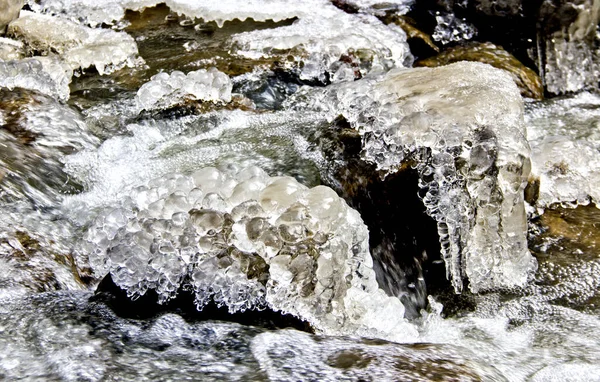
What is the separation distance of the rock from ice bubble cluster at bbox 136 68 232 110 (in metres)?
1.84

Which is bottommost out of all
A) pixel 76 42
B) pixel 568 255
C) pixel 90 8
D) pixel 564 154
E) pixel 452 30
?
pixel 568 255

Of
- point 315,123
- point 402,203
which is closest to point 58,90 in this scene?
point 315,123

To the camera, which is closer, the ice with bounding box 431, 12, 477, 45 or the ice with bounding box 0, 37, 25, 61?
the ice with bounding box 0, 37, 25, 61

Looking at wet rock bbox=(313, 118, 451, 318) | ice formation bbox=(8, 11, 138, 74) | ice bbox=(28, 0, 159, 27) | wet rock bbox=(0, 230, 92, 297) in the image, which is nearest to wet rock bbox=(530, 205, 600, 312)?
wet rock bbox=(313, 118, 451, 318)

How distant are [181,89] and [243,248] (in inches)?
87.6

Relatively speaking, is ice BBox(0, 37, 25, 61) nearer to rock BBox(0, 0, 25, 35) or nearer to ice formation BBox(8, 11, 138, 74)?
ice formation BBox(8, 11, 138, 74)

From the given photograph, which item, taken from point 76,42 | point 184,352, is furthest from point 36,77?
point 184,352

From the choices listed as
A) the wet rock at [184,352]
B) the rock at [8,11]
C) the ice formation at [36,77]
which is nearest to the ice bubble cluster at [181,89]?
the ice formation at [36,77]

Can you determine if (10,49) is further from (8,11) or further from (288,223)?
(288,223)

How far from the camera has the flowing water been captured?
87.0 inches

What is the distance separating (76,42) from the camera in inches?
217

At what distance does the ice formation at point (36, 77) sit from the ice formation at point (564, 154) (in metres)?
3.02

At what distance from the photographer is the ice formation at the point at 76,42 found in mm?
5188

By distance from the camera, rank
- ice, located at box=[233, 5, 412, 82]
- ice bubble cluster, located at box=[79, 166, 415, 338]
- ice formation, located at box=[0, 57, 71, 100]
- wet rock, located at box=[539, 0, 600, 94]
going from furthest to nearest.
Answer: wet rock, located at box=[539, 0, 600, 94], ice, located at box=[233, 5, 412, 82], ice formation, located at box=[0, 57, 71, 100], ice bubble cluster, located at box=[79, 166, 415, 338]
